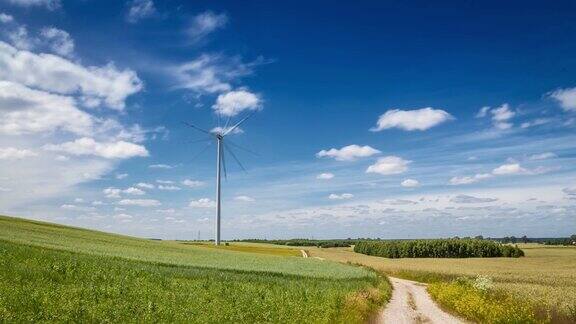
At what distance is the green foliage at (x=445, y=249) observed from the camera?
133250 mm

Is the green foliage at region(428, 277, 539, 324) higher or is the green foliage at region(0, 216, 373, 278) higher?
the green foliage at region(0, 216, 373, 278)

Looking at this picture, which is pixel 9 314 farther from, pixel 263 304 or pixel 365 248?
pixel 365 248

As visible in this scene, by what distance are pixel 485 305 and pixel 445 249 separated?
393 ft

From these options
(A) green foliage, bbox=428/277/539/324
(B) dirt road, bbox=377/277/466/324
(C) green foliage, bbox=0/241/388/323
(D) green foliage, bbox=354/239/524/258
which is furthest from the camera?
(D) green foliage, bbox=354/239/524/258

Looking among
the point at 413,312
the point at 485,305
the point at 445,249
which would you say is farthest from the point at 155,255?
the point at 445,249

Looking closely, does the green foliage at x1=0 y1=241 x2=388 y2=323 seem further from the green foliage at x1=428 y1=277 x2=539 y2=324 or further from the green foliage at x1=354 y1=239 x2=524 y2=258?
the green foliage at x1=354 y1=239 x2=524 y2=258

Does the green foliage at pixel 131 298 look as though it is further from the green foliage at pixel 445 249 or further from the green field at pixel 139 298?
the green foliage at pixel 445 249

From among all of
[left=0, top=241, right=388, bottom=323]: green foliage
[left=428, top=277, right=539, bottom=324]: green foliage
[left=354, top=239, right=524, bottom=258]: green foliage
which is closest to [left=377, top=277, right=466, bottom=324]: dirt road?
[left=428, top=277, right=539, bottom=324]: green foliage

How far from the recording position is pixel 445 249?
461 feet

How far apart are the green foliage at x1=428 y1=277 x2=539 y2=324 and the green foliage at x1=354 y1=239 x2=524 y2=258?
4024 inches

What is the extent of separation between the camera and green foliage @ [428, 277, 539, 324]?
23.2 metres

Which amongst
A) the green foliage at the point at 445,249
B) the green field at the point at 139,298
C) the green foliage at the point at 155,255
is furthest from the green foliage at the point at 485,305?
the green foliage at the point at 445,249

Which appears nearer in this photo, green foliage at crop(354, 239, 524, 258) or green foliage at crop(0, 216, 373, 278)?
green foliage at crop(0, 216, 373, 278)

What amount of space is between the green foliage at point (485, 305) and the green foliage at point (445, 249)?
102198 mm
